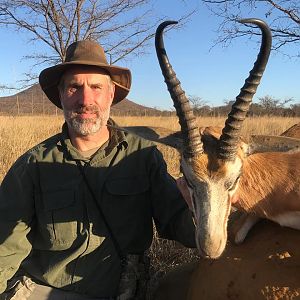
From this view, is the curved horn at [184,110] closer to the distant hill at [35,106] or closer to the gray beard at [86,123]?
the gray beard at [86,123]

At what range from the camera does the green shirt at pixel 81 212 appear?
4402mm

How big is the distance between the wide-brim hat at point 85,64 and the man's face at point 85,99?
3.5 inches

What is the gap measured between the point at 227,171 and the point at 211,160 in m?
0.15

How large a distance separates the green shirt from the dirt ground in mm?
501

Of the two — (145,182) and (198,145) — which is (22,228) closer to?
(145,182)

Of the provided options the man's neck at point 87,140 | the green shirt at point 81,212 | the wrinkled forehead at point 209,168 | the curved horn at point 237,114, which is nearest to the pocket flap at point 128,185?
the green shirt at point 81,212

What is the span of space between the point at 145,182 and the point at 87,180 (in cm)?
56

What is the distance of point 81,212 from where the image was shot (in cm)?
445

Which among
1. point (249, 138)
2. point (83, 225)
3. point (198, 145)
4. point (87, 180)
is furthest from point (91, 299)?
point (249, 138)

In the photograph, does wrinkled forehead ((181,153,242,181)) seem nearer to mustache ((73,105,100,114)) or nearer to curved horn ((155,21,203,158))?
curved horn ((155,21,203,158))

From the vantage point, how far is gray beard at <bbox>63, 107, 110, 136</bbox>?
460 centimetres

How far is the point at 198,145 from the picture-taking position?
12.7 feet

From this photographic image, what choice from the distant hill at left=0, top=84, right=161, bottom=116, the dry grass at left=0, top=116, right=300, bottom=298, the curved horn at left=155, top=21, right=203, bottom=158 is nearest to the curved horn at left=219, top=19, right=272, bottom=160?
the curved horn at left=155, top=21, right=203, bottom=158

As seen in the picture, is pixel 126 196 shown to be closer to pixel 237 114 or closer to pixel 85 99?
pixel 85 99
